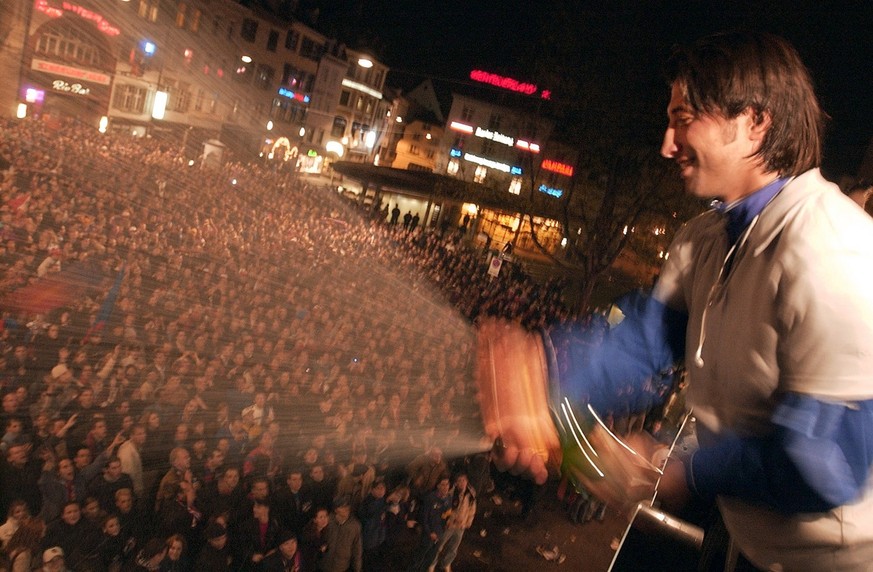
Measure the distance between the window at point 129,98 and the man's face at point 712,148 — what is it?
41.3m

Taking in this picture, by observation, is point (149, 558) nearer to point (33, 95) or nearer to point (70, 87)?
point (33, 95)

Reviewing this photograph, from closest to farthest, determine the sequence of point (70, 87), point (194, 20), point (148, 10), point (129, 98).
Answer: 1. point (70, 87)
2. point (129, 98)
3. point (148, 10)
4. point (194, 20)

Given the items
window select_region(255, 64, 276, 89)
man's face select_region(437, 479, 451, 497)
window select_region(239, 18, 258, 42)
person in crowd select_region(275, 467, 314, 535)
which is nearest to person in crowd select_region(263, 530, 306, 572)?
person in crowd select_region(275, 467, 314, 535)

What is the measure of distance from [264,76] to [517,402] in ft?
170

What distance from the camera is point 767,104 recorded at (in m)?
1.22

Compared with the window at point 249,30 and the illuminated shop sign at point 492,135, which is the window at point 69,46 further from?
the illuminated shop sign at point 492,135

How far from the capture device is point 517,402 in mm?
1581

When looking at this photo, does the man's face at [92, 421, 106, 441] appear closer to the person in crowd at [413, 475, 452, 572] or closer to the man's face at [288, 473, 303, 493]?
the man's face at [288, 473, 303, 493]

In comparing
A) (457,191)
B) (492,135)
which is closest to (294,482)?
(457,191)

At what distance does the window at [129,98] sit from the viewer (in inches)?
1430

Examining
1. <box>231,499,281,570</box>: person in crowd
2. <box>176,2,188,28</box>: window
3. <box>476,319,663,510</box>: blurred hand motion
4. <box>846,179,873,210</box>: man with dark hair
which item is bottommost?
<box>231,499,281,570</box>: person in crowd

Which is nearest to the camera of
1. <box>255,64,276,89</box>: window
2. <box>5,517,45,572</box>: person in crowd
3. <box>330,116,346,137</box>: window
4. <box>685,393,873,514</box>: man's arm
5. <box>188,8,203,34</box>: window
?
<box>685,393,873,514</box>: man's arm

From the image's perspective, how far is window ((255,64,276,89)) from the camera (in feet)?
157

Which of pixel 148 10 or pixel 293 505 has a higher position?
pixel 148 10
